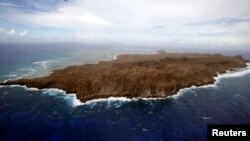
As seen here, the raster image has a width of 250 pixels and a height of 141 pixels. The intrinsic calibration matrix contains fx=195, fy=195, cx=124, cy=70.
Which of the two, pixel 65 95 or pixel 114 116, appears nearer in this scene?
pixel 114 116

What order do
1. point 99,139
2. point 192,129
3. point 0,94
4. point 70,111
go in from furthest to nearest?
1. point 0,94
2. point 70,111
3. point 192,129
4. point 99,139

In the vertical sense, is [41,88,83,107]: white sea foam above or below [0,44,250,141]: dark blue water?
above

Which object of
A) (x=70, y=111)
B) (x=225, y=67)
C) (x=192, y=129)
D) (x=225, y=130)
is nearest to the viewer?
(x=225, y=130)

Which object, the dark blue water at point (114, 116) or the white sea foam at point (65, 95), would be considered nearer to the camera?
the dark blue water at point (114, 116)

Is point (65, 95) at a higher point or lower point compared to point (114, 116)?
higher

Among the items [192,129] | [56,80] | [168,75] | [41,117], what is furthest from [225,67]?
A: [41,117]

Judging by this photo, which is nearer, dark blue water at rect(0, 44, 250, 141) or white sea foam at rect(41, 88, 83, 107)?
dark blue water at rect(0, 44, 250, 141)

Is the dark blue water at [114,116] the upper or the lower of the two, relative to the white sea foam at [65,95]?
lower

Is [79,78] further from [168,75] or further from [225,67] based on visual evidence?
[225,67]
